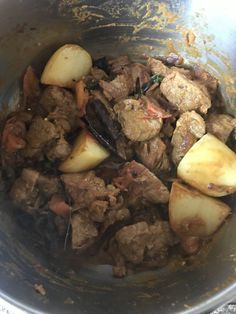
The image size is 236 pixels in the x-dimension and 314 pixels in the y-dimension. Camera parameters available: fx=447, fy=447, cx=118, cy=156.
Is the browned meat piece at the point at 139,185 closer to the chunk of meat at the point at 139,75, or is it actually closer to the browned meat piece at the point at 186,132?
the browned meat piece at the point at 186,132

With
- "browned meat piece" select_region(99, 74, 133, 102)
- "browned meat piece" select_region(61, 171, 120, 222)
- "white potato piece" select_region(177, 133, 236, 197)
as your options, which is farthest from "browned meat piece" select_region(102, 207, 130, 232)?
"browned meat piece" select_region(99, 74, 133, 102)

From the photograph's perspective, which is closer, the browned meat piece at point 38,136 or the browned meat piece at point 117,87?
the browned meat piece at point 38,136

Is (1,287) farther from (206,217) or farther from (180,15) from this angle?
(180,15)

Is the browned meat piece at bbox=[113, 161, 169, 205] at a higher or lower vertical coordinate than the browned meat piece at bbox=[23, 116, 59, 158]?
lower

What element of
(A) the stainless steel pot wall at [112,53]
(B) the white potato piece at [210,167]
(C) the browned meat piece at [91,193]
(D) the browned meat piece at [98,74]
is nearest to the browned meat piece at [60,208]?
(C) the browned meat piece at [91,193]

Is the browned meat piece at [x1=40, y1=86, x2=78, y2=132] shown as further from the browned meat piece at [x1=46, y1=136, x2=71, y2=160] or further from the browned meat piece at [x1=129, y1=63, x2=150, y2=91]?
the browned meat piece at [x1=129, y1=63, x2=150, y2=91]
